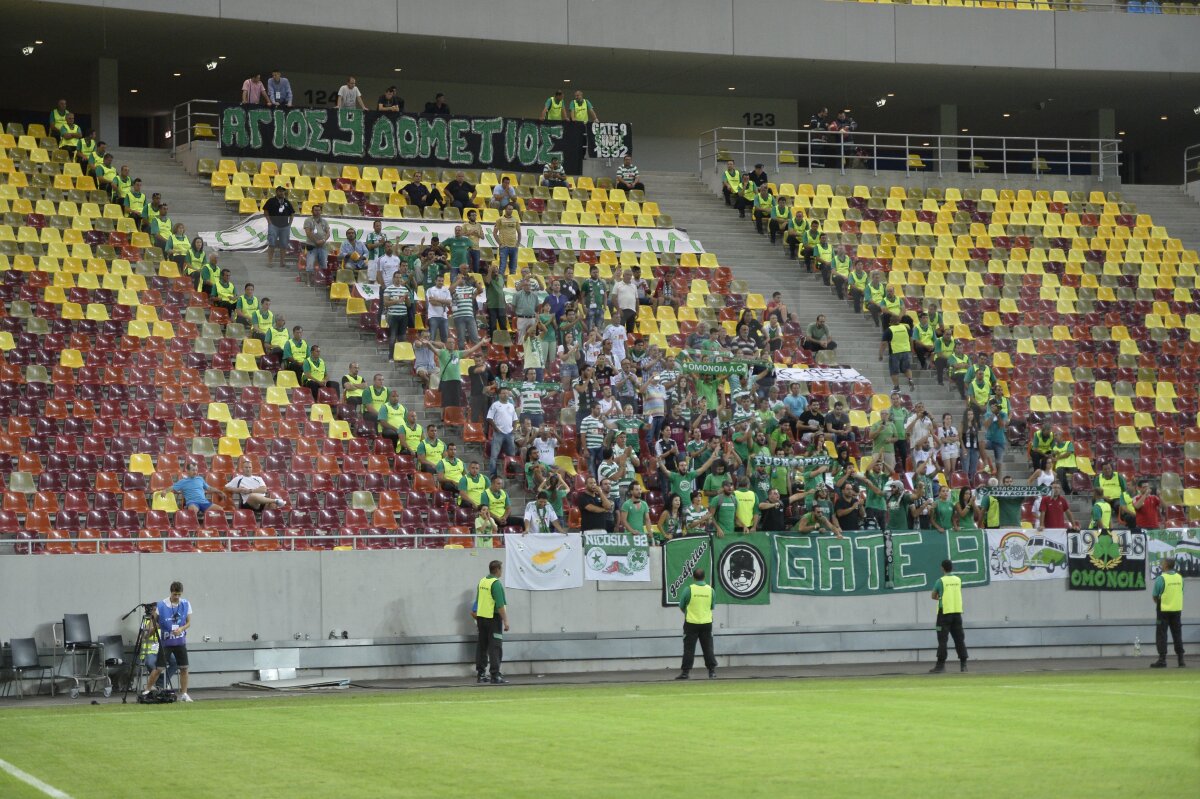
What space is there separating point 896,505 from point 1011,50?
19.2m

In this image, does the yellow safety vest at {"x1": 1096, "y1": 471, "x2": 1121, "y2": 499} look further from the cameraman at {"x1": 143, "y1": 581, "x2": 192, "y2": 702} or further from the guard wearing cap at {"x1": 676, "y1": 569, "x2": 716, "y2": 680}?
the cameraman at {"x1": 143, "y1": 581, "x2": 192, "y2": 702}

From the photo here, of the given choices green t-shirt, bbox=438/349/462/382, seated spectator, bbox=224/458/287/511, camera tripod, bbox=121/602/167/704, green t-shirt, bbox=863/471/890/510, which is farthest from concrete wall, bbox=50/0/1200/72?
camera tripod, bbox=121/602/167/704

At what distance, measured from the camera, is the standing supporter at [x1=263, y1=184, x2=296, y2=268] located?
107 feet

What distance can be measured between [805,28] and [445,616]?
21597 mm

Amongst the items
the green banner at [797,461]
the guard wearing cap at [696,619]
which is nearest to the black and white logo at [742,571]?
the green banner at [797,461]

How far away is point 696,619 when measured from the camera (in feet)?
77.2

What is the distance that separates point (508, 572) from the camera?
Result: 24.9 m

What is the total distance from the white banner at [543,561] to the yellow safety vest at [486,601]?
1274mm

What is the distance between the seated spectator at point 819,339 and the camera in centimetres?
3250

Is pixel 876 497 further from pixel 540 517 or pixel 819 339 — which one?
pixel 819 339

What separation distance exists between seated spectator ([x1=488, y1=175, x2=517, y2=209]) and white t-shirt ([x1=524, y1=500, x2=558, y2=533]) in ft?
36.8

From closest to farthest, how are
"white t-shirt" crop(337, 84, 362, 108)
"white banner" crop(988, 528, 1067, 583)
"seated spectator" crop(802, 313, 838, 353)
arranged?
"white banner" crop(988, 528, 1067, 583)
"seated spectator" crop(802, 313, 838, 353)
"white t-shirt" crop(337, 84, 362, 108)

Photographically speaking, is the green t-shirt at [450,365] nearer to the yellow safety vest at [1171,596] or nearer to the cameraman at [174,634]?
the cameraman at [174,634]

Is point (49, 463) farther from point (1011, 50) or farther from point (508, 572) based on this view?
point (1011, 50)
